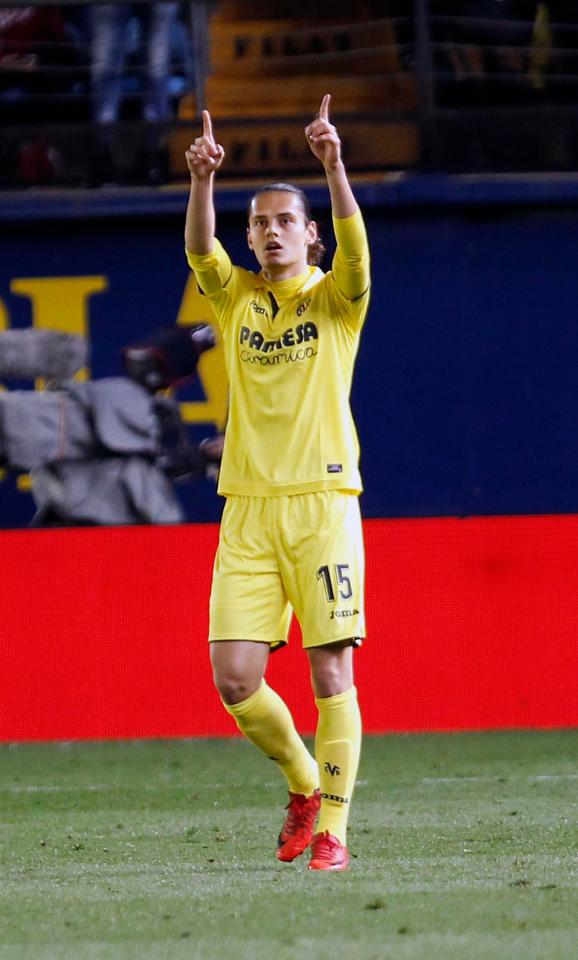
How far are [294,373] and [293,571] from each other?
0.57m

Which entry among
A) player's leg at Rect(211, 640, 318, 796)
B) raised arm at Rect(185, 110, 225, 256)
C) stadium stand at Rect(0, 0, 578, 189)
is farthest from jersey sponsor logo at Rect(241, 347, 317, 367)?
stadium stand at Rect(0, 0, 578, 189)

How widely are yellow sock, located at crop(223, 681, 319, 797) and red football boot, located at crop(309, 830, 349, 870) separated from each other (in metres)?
0.35

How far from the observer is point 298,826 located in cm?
538

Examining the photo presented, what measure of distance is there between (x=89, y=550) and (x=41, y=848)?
3752mm

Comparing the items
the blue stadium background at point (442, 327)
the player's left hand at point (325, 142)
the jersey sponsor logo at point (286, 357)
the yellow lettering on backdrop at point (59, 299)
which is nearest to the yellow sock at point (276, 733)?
the jersey sponsor logo at point (286, 357)

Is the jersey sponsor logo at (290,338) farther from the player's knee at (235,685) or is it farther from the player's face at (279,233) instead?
the player's knee at (235,685)

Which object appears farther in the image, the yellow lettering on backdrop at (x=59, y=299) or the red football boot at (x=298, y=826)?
the yellow lettering on backdrop at (x=59, y=299)

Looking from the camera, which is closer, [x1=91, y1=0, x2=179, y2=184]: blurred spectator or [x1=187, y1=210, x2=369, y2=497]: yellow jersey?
[x1=187, y1=210, x2=369, y2=497]: yellow jersey

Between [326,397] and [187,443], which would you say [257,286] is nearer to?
[326,397]

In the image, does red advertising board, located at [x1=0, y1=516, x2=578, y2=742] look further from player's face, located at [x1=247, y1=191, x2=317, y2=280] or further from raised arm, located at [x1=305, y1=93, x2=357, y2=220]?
raised arm, located at [x1=305, y1=93, x2=357, y2=220]

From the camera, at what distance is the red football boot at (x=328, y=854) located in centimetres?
505

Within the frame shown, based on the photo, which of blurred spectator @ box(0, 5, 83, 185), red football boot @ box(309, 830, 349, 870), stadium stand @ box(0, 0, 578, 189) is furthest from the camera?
blurred spectator @ box(0, 5, 83, 185)

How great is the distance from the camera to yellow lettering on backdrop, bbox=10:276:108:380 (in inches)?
463

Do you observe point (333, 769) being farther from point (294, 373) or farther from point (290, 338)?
point (290, 338)
